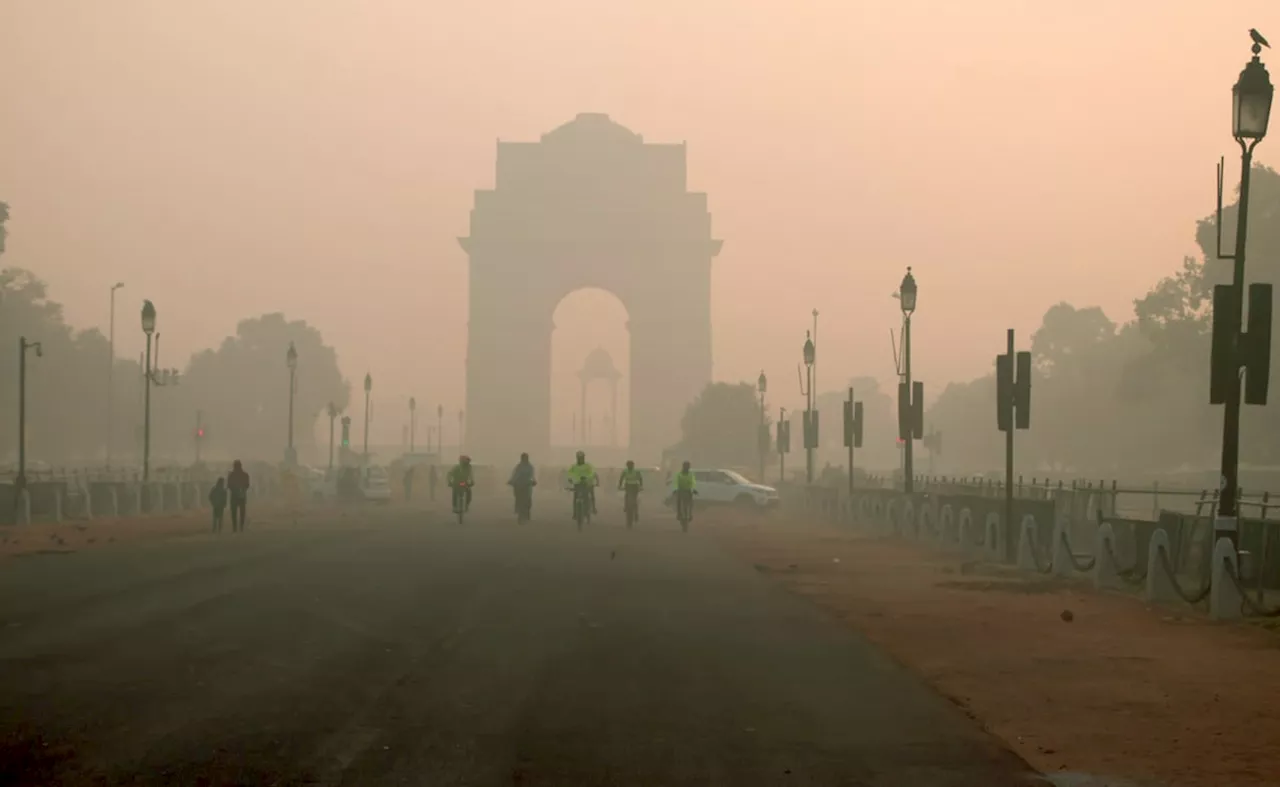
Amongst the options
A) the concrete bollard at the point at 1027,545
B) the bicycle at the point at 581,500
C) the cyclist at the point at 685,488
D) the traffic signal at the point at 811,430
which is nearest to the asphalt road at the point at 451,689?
the concrete bollard at the point at 1027,545

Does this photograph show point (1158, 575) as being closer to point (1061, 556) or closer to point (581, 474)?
point (1061, 556)

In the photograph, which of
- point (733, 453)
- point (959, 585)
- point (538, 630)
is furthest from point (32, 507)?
point (733, 453)

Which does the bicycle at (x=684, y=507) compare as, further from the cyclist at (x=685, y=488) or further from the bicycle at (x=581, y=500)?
the bicycle at (x=581, y=500)

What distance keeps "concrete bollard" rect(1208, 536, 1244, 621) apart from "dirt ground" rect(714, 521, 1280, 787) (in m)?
0.33

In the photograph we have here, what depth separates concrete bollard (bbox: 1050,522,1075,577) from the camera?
21.5m

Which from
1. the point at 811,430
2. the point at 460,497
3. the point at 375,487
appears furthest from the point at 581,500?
the point at 811,430

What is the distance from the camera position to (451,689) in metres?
10.2

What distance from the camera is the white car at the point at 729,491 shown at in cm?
5209

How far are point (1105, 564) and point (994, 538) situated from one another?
6600 millimetres

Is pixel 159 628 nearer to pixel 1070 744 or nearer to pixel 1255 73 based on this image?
pixel 1070 744

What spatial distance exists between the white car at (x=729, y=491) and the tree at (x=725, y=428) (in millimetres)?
31659

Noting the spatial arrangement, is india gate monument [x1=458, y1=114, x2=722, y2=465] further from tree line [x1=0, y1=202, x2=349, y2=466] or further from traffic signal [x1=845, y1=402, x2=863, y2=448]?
traffic signal [x1=845, y1=402, x2=863, y2=448]

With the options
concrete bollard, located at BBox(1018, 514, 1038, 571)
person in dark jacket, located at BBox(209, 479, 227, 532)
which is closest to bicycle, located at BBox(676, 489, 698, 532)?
person in dark jacket, located at BBox(209, 479, 227, 532)

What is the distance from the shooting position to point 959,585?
20.8 m
